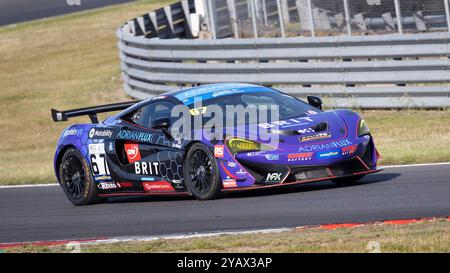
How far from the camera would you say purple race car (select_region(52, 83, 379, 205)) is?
1071cm

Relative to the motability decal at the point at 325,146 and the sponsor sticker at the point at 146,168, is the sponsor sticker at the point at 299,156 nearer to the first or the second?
the motability decal at the point at 325,146

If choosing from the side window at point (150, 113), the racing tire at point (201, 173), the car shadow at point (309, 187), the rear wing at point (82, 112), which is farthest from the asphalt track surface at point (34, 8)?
the racing tire at point (201, 173)

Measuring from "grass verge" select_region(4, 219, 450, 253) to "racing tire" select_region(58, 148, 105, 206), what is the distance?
321cm

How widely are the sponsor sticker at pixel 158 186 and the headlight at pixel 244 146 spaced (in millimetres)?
1046

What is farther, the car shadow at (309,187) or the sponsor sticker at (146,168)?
the sponsor sticker at (146,168)

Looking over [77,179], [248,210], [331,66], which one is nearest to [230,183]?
[248,210]

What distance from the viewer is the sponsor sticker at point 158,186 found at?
37.6 ft

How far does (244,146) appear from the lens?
10.7m

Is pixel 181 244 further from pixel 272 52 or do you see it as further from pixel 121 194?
pixel 272 52

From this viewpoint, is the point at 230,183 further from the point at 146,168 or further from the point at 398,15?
the point at 398,15

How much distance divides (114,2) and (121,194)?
27281 mm

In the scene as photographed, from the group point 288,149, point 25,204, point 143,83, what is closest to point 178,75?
point 143,83

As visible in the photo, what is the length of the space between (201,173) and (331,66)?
7.19m

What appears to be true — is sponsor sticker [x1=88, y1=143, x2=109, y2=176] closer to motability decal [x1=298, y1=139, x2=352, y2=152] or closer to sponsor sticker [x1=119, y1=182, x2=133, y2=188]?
sponsor sticker [x1=119, y1=182, x2=133, y2=188]
